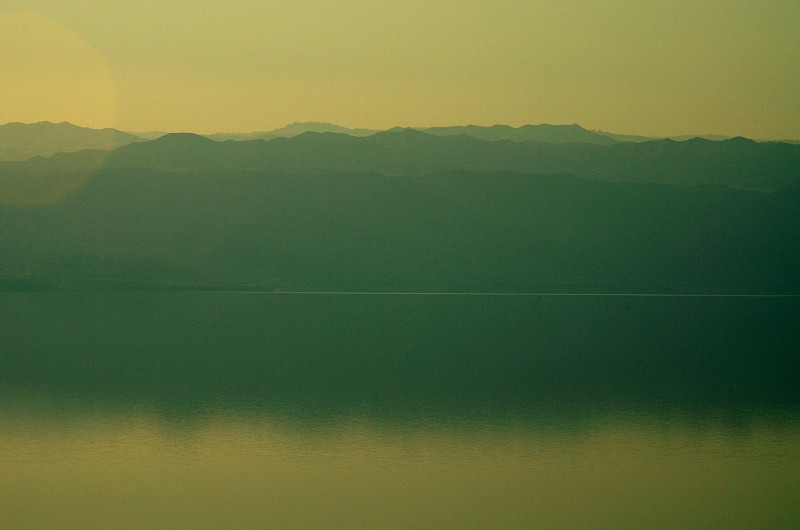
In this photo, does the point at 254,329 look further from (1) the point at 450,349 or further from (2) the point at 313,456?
(2) the point at 313,456

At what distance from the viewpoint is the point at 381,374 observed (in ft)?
162

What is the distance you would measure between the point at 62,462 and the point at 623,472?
1478 centimetres

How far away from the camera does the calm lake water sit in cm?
2312

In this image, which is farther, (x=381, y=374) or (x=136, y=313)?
(x=136, y=313)

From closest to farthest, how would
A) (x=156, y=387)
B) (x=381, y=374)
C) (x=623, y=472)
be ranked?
(x=623, y=472) → (x=156, y=387) → (x=381, y=374)

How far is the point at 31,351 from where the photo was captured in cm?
6091

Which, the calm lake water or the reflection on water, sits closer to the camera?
the reflection on water

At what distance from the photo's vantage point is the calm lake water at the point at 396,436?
2312 centimetres

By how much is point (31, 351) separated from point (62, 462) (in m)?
35.7

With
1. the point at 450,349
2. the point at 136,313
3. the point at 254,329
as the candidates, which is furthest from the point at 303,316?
the point at 450,349

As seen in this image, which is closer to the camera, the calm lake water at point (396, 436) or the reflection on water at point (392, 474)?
the reflection on water at point (392, 474)

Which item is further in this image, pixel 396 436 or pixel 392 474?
pixel 396 436

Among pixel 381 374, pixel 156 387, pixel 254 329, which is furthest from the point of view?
pixel 254 329

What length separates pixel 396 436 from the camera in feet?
104
